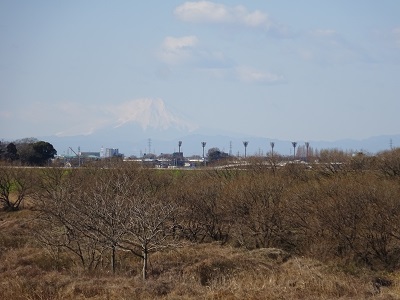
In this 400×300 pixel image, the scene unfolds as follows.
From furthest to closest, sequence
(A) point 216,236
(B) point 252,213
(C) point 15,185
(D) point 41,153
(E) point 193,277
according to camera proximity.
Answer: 1. (D) point 41,153
2. (C) point 15,185
3. (A) point 216,236
4. (B) point 252,213
5. (E) point 193,277

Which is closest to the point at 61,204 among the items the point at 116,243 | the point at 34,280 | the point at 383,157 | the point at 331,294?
the point at 116,243

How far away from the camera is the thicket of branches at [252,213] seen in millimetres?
24375

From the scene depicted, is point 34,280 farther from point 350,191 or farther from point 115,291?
point 350,191

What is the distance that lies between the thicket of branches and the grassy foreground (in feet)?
3.27

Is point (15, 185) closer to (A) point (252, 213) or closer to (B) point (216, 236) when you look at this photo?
(B) point (216, 236)

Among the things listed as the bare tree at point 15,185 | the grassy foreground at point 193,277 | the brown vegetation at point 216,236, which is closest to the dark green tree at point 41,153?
the bare tree at point 15,185

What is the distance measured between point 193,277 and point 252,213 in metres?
10.1

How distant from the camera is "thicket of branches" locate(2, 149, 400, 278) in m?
24.4

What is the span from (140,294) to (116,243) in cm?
476

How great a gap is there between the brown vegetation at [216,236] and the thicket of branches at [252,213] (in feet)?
0.17

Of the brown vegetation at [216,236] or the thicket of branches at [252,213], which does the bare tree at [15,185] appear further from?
the thicket of branches at [252,213]

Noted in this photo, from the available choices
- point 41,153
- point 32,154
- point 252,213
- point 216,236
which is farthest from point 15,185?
point 41,153

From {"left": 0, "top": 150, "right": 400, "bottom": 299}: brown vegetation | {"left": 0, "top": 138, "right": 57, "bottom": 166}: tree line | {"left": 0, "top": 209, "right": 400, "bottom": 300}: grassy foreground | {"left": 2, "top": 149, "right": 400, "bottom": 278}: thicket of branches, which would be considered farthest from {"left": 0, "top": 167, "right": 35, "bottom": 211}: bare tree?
{"left": 0, "top": 138, "right": 57, "bottom": 166}: tree line

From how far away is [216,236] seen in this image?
33750mm
